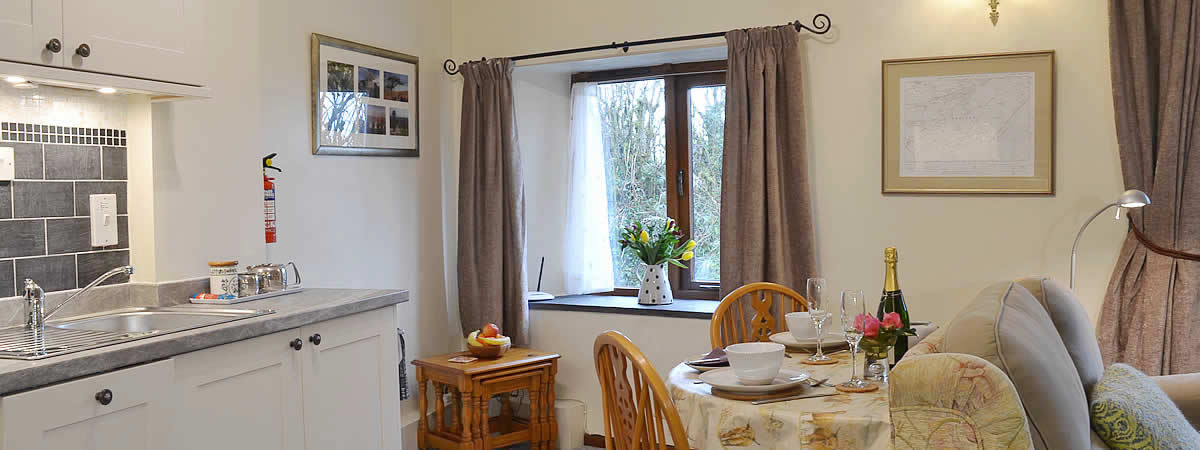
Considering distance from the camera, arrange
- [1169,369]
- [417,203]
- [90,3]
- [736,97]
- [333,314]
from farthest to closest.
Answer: [417,203] → [736,97] → [1169,369] → [333,314] → [90,3]

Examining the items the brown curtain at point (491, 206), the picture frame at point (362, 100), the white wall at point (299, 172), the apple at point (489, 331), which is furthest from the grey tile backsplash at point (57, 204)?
the brown curtain at point (491, 206)

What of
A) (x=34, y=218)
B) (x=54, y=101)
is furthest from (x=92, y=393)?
(x=54, y=101)

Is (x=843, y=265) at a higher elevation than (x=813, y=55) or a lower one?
lower

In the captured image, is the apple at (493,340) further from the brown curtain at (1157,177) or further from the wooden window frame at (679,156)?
the brown curtain at (1157,177)

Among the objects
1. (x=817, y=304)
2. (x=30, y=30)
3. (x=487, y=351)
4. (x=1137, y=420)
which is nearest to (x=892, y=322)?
(x=817, y=304)

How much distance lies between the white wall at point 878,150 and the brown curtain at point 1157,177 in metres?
0.09

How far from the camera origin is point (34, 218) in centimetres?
254

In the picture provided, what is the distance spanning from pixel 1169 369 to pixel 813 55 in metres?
1.70

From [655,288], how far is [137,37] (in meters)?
2.41

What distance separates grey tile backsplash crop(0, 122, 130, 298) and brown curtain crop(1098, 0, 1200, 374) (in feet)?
10.8

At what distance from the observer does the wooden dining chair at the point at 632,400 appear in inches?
71.9

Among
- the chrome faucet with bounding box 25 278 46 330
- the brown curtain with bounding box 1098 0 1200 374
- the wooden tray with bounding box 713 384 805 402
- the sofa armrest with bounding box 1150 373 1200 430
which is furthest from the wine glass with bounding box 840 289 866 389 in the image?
the chrome faucet with bounding box 25 278 46 330

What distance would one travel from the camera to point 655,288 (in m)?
4.21

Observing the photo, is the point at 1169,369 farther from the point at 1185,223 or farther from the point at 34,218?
the point at 34,218
